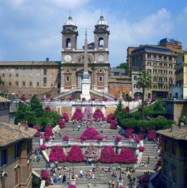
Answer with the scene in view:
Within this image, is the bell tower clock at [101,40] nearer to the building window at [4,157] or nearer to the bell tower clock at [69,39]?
the bell tower clock at [69,39]

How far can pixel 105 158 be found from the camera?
56.0 metres

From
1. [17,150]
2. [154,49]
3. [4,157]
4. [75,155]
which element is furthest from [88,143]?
[154,49]

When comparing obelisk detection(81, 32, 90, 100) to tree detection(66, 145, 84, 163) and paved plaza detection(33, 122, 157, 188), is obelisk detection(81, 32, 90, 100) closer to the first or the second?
paved plaza detection(33, 122, 157, 188)

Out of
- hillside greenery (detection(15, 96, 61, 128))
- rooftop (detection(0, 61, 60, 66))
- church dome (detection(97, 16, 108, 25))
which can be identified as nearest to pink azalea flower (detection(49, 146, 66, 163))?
hillside greenery (detection(15, 96, 61, 128))

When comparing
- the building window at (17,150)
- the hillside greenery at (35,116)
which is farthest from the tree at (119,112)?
the building window at (17,150)

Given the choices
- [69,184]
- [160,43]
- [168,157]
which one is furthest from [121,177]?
[160,43]

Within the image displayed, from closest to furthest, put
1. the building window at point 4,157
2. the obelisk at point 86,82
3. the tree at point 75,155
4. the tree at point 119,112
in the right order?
the building window at point 4,157 → the tree at point 75,155 → the tree at point 119,112 → the obelisk at point 86,82

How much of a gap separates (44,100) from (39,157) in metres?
40.0

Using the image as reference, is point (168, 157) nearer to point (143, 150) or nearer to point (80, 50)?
point (143, 150)

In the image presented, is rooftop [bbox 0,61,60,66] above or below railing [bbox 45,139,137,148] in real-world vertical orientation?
above

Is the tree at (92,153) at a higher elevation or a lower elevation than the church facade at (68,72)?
lower

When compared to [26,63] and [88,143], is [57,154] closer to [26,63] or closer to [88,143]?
[88,143]

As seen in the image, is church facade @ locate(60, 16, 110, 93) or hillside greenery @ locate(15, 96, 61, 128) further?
church facade @ locate(60, 16, 110, 93)

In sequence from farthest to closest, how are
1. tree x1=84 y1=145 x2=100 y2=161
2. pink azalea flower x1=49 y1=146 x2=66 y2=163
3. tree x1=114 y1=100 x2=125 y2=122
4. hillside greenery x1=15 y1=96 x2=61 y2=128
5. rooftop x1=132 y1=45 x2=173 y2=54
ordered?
rooftop x1=132 y1=45 x2=173 y2=54, tree x1=114 y1=100 x2=125 y2=122, hillside greenery x1=15 y1=96 x2=61 y2=128, tree x1=84 y1=145 x2=100 y2=161, pink azalea flower x1=49 y1=146 x2=66 y2=163
